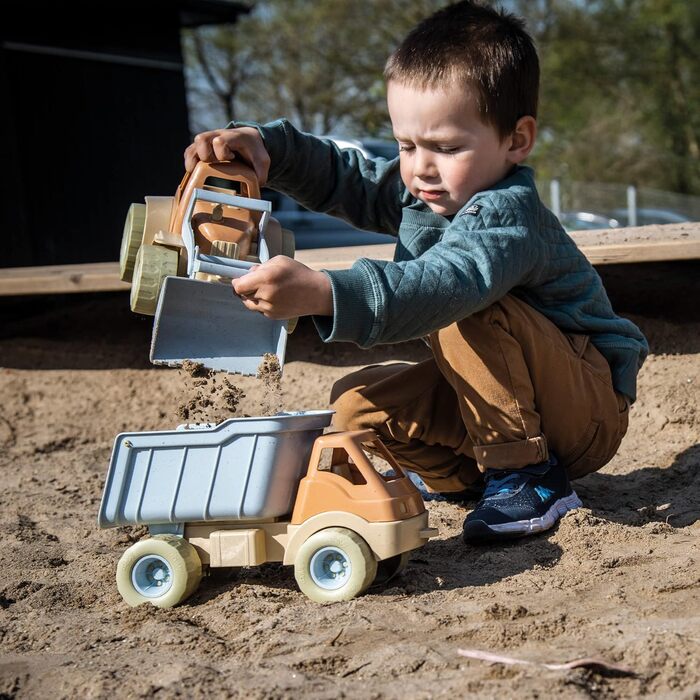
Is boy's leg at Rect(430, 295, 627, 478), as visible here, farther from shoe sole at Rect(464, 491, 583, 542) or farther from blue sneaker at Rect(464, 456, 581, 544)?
shoe sole at Rect(464, 491, 583, 542)

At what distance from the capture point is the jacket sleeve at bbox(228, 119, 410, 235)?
2.67 meters

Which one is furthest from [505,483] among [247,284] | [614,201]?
[614,201]

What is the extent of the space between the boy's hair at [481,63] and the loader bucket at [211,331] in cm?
66

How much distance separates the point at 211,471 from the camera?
199 centimetres

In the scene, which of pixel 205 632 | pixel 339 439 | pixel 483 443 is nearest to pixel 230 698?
pixel 205 632

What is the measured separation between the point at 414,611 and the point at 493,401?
0.63 metres

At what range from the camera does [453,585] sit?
2037 millimetres

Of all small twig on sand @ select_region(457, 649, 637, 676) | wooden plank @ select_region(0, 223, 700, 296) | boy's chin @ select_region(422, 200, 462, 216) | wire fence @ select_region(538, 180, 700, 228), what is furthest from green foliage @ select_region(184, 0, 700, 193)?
small twig on sand @ select_region(457, 649, 637, 676)

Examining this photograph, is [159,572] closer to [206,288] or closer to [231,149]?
[206,288]

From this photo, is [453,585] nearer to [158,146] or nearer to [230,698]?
[230,698]

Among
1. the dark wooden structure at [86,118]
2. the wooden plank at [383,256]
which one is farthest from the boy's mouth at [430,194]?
the dark wooden structure at [86,118]

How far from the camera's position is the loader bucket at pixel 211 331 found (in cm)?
202

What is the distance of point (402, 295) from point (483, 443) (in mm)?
635

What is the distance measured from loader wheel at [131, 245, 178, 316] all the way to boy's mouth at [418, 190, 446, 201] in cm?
62
